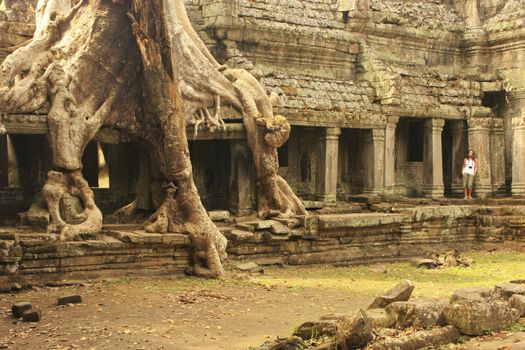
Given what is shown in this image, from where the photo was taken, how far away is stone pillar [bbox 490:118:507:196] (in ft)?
64.5

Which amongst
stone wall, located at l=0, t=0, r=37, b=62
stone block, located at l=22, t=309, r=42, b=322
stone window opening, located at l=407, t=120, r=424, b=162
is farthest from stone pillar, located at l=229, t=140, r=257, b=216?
stone window opening, located at l=407, t=120, r=424, b=162

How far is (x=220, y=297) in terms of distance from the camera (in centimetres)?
1005

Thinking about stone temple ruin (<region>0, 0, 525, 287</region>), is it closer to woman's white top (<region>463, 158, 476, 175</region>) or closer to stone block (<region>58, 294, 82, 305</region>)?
woman's white top (<region>463, 158, 476, 175</region>)

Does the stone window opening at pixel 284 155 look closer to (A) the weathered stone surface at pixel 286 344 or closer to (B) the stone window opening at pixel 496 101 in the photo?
(B) the stone window opening at pixel 496 101

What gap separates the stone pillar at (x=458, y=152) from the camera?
19.7 metres

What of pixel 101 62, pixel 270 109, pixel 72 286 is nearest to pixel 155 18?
pixel 101 62

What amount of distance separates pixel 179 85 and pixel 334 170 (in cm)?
487

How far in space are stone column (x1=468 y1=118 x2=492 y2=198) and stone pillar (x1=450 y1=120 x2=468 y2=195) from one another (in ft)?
1.17

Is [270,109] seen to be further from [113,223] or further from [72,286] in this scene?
[72,286]

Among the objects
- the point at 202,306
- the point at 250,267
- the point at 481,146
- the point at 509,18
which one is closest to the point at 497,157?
the point at 481,146

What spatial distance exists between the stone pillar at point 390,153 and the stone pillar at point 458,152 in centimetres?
230

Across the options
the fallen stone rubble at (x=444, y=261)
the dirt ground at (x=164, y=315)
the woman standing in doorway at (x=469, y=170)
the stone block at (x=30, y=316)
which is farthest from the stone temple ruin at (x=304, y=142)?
the stone block at (x=30, y=316)

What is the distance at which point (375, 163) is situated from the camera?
17906 mm

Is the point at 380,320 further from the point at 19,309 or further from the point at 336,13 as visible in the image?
the point at 336,13
